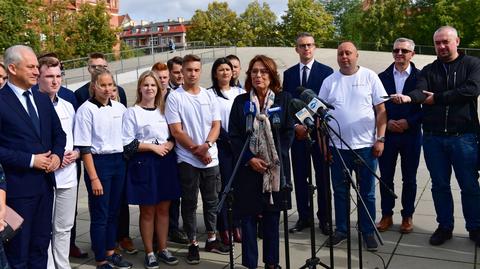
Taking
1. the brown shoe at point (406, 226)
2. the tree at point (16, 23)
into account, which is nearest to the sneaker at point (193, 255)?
the brown shoe at point (406, 226)

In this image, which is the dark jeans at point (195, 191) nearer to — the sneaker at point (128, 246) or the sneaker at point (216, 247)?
the sneaker at point (216, 247)

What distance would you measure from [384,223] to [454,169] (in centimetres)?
106

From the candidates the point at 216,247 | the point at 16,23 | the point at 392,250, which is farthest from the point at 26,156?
the point at 16,23

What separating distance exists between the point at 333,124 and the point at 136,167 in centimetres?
214

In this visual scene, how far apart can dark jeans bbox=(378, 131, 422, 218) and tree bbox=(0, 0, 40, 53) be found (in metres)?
27.7

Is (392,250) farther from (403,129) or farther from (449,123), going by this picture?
(449,123)

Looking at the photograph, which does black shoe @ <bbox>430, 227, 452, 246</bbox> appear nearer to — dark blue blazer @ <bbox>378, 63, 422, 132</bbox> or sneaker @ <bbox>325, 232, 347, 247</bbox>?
sneaker @ <bbox>325, 232, 347, 247</bbox>

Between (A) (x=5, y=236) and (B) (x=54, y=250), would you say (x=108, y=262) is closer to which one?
(B) (x=54, y=250)

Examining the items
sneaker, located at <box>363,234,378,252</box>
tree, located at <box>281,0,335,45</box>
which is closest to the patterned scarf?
sneaker, located at <box>363,234,378,252</box>

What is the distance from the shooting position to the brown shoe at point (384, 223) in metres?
5.54

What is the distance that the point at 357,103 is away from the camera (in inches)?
194

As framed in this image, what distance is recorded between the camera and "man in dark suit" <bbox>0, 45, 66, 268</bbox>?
346cm

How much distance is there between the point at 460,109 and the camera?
4824 mm

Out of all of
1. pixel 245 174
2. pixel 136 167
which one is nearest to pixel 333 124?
pixel 245 174
